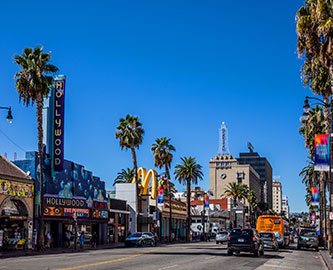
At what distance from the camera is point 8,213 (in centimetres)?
3881

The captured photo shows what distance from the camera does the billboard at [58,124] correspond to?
44250mm

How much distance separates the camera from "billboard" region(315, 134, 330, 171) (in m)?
29.3

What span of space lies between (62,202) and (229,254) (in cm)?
2141

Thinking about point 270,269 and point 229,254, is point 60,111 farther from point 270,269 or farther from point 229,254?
point 270,269

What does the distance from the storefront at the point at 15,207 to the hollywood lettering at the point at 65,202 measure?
246 centimetres

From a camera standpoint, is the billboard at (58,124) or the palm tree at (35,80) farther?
the billboard at (58,124)

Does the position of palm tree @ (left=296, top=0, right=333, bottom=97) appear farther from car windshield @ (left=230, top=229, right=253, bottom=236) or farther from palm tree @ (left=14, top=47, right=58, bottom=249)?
palm tree @ (left=14, top=47, right=58, bottom=249)

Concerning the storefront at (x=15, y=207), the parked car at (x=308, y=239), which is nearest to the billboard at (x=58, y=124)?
the storefront at (x=15, y=207)

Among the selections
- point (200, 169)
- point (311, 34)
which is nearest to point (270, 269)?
point (311, 34)

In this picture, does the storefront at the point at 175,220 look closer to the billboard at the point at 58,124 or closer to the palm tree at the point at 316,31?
the billboard at the point at 58,124

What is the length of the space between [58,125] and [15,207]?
8.46m

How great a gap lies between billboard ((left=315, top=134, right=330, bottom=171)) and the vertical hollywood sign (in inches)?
940

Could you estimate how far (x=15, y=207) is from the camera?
40.1m

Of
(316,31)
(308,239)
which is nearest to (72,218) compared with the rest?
(308,239)
